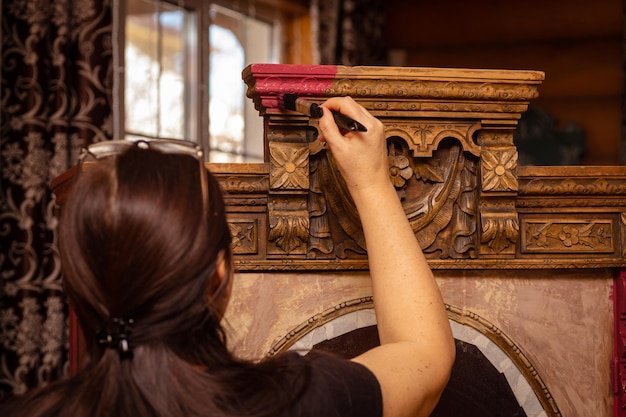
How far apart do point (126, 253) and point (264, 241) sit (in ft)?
2.11

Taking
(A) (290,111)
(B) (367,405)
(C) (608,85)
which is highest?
(C) (608,85)

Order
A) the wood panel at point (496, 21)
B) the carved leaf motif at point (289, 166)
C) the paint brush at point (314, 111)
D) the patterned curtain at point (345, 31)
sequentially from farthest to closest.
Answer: the wood panel at point (496, 21) < the patterned curtain at point (345, 31) < the carved leaf motif at point (289, 166) < the paint brush at point (314, 111)

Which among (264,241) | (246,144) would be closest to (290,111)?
(264,241)

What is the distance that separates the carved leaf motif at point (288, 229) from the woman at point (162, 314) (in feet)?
1.62

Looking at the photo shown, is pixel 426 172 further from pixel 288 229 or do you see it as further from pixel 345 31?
pixel 345 31

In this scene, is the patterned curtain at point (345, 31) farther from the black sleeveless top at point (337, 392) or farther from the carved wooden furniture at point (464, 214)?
the black sleeveless top at point (337, 392)

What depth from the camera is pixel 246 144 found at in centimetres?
393

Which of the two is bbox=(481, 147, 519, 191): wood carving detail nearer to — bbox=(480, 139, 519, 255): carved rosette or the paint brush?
bbox=(480, 139, 519, 255): carved rosette

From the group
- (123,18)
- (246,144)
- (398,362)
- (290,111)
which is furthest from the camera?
(246,144)

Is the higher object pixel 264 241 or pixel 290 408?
pixel 264 241

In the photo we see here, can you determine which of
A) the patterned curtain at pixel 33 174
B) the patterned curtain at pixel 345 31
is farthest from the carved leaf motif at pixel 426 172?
the patterned curtain at pixel 345 31

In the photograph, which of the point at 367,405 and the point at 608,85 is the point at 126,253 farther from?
the point at 608,85

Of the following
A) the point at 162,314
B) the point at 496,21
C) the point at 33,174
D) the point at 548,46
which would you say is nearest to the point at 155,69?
the point at 33,174

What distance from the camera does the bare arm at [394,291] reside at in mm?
1020
